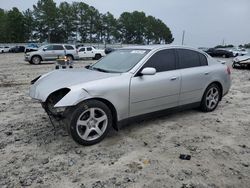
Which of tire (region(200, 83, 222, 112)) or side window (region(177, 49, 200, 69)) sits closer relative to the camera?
side window (region(177, 49, 200, 69))

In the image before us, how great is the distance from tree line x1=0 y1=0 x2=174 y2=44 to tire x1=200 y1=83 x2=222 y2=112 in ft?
229

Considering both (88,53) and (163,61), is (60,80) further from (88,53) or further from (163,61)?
(88,53)

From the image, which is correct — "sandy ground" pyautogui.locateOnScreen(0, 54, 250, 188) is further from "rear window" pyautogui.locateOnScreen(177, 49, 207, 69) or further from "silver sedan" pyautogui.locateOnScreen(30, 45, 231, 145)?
"rear window" pyautogui.locateOnScreen(177, 49, 207, 69)

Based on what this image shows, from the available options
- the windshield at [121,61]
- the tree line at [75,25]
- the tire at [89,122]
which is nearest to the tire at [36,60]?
the windshield at [121,61]

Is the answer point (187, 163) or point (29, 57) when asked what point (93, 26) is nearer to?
point (29, 57)

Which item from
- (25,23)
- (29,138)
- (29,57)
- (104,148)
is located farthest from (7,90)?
(25,23)

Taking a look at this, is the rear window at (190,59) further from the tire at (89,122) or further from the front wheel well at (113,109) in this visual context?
the tire at (89,122)

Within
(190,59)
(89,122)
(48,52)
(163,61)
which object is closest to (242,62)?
(190,59)

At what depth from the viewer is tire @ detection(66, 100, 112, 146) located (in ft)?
12.3

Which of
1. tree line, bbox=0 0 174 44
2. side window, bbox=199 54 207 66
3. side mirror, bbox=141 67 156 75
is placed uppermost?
tree line, bbox=0 0 174 44

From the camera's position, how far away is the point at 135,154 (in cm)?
375

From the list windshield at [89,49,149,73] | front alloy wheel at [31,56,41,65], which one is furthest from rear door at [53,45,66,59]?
windshield at [89,49,149,73]

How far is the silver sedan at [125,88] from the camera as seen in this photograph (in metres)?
3.83

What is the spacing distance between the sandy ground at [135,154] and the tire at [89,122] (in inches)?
6.4
